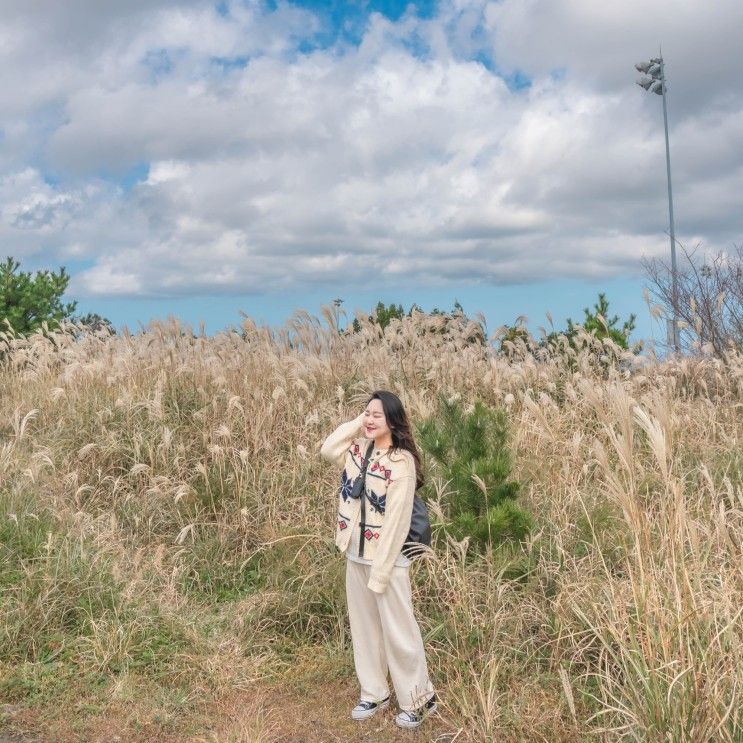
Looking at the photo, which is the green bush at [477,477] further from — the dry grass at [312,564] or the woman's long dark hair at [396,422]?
the woman's long dark hair at [396,422]

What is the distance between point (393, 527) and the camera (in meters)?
4.42

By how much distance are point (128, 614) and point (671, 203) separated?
22045 mm

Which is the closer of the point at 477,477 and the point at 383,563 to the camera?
the point at 383,563

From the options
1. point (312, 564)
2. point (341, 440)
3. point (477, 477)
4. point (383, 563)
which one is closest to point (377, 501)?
point (383, 563)

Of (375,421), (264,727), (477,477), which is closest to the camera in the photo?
(264,727)

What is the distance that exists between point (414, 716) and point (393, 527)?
3.24 feet

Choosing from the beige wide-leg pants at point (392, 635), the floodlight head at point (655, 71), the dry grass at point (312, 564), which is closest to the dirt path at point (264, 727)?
the dry grass at point (312, 564)

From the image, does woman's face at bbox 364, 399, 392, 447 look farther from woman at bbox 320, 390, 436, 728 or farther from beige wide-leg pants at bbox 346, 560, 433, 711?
beige wide-leg pants at bbox 346, 560, 433, 711

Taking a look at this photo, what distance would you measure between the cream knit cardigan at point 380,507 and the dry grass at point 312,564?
22.4 inches

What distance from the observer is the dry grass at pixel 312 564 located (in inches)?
157

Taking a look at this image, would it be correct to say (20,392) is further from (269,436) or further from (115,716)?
(115,716)

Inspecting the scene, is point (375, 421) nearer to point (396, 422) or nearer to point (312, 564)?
point (396, 422)

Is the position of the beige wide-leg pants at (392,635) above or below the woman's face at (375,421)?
below

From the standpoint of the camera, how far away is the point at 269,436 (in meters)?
8.02
